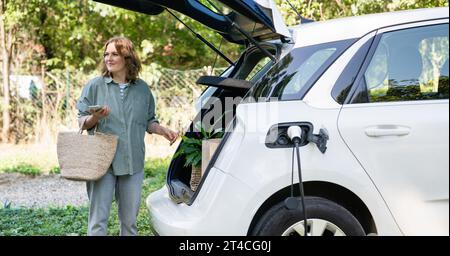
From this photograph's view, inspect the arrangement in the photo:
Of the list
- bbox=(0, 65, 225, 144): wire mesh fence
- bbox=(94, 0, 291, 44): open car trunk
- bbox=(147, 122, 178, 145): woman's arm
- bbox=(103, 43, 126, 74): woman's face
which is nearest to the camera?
bbox=(94, 0, 291, 44): open car trunk

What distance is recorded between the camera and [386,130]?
2.94m

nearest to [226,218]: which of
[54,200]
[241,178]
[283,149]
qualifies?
[241,178]

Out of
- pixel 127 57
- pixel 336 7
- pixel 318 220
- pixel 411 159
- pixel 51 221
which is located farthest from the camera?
pixel 336 7

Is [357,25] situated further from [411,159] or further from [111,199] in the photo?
[111,199]

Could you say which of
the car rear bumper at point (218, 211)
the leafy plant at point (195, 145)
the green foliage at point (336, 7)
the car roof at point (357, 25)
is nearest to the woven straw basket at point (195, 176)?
the leafy plant at point (195, 145)

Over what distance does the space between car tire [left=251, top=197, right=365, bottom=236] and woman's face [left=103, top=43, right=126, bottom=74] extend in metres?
1.68

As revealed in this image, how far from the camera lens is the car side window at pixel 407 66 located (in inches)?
122

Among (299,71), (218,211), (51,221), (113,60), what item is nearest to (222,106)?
(113,60)

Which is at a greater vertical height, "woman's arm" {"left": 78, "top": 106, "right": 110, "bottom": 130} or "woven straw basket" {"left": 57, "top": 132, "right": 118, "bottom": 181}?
"woman's arm" {"left": 78, "top": 106, "right": 110, "bottom": 130}

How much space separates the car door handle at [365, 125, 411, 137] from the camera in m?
2.92

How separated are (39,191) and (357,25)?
19.2 feet

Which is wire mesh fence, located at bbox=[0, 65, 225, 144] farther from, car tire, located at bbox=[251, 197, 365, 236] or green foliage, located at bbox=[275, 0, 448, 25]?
car tire, located at bbox=[251, 197, 365, 236]

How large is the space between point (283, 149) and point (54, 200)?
4891mm

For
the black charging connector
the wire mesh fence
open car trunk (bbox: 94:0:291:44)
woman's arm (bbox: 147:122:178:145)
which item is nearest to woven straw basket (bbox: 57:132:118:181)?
woman's arm (bbox: 147:122:178:145)
